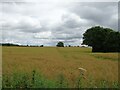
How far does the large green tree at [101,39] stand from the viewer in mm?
69875

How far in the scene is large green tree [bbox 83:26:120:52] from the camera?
2751 inches

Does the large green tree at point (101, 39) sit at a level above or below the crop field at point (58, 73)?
above

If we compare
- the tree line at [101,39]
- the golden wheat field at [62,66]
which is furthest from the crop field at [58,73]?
the tree line at [101,39]

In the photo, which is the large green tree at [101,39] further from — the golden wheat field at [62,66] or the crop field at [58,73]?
the crop field at [58,73]

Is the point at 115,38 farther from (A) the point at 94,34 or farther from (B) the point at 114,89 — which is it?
(B) the point at 114,89

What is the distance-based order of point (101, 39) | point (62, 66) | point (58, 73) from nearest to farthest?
point (58, 73) → point (62, 66) → point (101, 39)

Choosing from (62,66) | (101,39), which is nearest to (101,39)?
(101,39)

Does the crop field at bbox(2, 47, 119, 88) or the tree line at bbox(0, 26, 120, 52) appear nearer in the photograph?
the crop field at bbox(2, 47, 119, 88)

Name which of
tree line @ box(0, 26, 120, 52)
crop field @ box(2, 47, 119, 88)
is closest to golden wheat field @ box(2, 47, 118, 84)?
crop field @ box(2, 47, 119, 88)

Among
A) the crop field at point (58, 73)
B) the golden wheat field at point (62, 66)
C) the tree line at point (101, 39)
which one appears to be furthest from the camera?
the tree line at point (101, 39)

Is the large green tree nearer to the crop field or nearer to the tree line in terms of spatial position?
the tree line

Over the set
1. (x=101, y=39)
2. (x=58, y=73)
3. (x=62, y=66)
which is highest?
(x=101, y=39)

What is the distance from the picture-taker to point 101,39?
77812 millimetres

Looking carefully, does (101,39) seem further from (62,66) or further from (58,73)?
(58,73)
